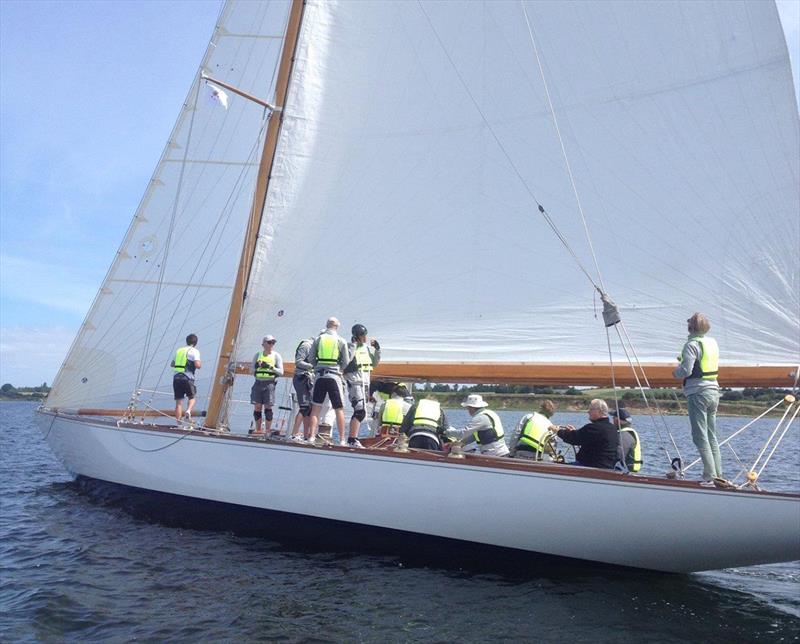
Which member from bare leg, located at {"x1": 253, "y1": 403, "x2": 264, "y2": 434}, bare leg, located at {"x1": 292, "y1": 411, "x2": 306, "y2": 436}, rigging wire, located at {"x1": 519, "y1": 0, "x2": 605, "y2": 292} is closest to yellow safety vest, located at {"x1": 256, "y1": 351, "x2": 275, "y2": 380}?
bare leg, located at {"x1": 253, "y1": 403, "x2": 264, "y2": 434}

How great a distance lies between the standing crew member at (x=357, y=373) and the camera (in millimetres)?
8117

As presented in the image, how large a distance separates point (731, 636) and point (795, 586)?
223 cm

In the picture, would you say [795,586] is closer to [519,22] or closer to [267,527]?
[267,527]

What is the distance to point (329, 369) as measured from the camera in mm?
7922

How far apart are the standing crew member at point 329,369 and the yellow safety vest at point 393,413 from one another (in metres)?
0.91

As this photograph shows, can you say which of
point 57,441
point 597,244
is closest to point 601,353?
point 597,244

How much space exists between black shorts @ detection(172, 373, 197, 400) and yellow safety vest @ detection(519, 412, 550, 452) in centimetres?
494

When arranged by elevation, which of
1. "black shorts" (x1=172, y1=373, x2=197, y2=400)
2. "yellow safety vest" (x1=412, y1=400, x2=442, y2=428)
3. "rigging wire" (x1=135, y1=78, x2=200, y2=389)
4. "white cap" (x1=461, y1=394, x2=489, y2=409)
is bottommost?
"yellow safety vest" (x1=412, y1=400, x2=442, y2=428)

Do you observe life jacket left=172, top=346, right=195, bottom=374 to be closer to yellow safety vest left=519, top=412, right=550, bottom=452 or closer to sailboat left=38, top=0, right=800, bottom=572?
sailboat left=38, top=0, right=800, bottom=572

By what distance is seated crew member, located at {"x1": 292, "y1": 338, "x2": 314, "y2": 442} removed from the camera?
8.16 meters

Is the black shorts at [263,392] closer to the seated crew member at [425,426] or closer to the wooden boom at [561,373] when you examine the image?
the wooden boom at [561,373]

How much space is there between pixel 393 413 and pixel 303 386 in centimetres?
121

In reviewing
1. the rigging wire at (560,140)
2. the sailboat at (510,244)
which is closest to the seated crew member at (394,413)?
the sailboat at (510,244)

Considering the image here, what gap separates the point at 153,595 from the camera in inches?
244
